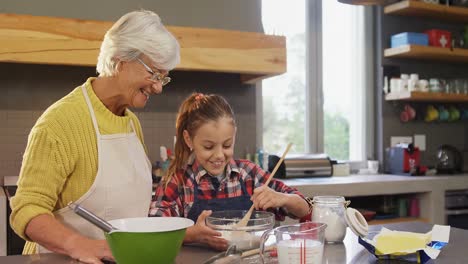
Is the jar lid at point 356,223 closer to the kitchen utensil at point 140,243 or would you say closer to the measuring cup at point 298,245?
the measuring cup at point 298,245

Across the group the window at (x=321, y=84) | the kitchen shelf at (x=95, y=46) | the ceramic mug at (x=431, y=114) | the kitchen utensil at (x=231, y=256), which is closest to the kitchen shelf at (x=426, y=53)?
the window at (x=321, y=84)

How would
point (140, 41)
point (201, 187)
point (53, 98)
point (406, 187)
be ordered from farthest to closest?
1. point (406, 187)
2. point (53, 98)
3. point (201, 187)
4. point (140, 41)

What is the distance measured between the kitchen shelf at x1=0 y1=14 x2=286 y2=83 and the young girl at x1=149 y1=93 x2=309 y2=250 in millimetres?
1068

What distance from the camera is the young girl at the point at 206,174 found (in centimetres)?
158

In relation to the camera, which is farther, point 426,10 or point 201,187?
point 426,10

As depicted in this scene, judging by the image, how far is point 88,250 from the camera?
1.17 meters

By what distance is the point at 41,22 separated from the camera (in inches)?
98.0

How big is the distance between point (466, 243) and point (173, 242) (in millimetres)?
784

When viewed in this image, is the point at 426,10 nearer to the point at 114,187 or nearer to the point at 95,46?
the point at 95,46

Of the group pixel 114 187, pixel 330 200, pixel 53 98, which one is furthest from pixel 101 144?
pixel 53 98

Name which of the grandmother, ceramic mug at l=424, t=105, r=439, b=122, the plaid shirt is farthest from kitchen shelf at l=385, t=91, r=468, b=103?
the grandmother

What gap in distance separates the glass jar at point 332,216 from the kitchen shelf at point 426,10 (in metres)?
2.66

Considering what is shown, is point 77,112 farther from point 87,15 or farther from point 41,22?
point 87,15

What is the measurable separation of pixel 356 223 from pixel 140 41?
772 mm
